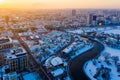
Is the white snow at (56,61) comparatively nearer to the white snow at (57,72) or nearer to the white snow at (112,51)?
the white snow at (57,72)

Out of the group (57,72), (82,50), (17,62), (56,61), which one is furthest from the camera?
(82,50)

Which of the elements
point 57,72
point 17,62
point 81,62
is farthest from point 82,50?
point 17,62

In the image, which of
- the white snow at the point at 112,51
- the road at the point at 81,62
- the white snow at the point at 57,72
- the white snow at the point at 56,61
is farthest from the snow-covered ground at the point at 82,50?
the white snow at the point at 57,72

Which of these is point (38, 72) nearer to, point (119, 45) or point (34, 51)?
point (34, 51)

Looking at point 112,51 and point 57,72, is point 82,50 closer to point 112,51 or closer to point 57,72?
point 112,51

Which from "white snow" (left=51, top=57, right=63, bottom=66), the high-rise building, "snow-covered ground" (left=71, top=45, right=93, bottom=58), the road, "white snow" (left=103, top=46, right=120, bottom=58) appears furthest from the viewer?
"white snow" (left=103, top=46, right=120, bottom=58)

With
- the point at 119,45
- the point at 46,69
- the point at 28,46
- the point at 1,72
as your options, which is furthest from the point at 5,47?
the point at 119,45

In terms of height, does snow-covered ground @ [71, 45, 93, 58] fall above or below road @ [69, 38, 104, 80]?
above

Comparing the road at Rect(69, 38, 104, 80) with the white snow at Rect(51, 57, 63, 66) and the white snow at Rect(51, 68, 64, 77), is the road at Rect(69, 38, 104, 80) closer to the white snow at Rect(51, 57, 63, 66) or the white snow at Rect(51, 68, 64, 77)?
the white snow at Rect(51, 68, 64, 77)

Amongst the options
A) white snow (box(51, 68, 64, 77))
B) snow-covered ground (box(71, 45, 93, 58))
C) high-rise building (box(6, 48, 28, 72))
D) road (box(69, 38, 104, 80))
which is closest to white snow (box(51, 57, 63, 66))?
white snow (box(51, 68, 64, 77))
